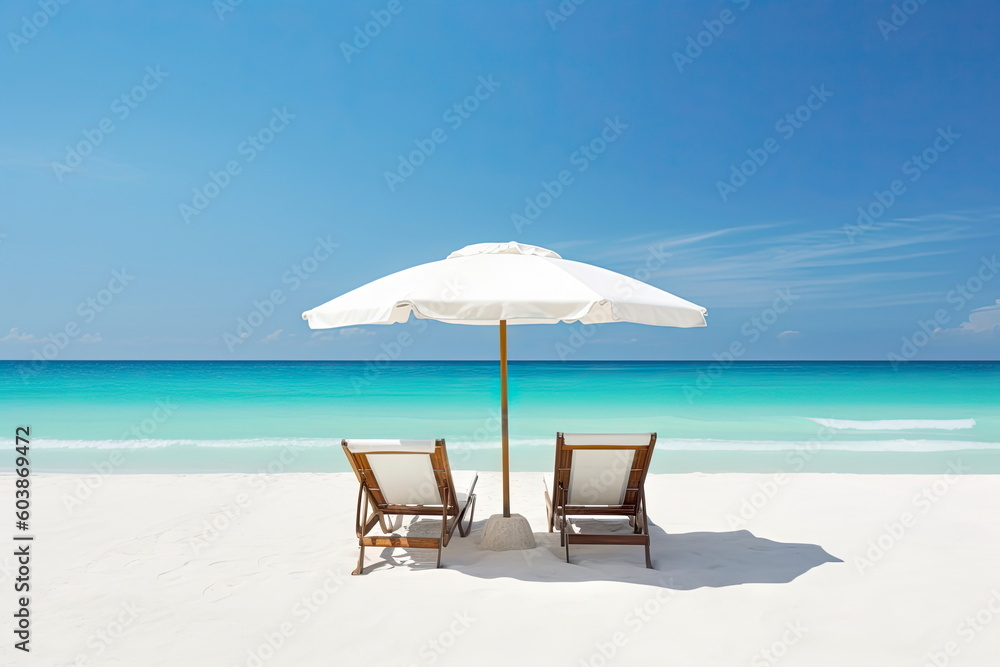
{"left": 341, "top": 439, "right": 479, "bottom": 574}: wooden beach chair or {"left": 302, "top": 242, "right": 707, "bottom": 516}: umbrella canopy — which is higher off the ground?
{"left": 302, "top": 242, "right": 707, "bottom": 516}: umbrella canopy

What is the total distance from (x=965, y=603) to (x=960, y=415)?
55.3ft

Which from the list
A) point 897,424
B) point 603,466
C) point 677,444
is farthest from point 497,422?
point 603,466

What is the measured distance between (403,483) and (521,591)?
3.34 feet

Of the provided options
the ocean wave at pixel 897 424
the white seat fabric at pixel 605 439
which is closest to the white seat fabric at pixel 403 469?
the white seat fabric at pixel 605 439

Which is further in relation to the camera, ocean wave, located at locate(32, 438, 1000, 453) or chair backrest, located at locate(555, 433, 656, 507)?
ocean wave, located at locate(32, 438, 1000, 453)

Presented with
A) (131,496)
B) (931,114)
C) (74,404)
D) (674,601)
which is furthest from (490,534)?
(74,404)

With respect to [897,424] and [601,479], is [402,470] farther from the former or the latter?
[897,424]

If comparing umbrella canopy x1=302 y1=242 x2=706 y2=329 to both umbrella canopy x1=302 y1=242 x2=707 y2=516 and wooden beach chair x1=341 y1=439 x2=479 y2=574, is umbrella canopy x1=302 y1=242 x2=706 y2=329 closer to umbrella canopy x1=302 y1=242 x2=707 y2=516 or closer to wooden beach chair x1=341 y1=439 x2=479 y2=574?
umbrella canopy x1=302 y1=242 x2=707 y2=516

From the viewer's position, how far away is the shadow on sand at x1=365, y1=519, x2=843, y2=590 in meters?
3.42

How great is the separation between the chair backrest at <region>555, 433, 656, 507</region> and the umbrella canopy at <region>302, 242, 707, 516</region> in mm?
769

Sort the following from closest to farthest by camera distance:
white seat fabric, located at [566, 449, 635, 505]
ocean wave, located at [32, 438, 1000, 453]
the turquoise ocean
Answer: white seat fabric, located at [566, 449, 635, 505] → the turquoise ocean → ocean wave, located at [32, 438, 1000, 453]

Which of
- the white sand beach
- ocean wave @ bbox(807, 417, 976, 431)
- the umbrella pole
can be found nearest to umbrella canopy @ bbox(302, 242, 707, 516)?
the umbrella pole

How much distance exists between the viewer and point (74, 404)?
2070 centimetres

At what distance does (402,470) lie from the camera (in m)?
3.64
